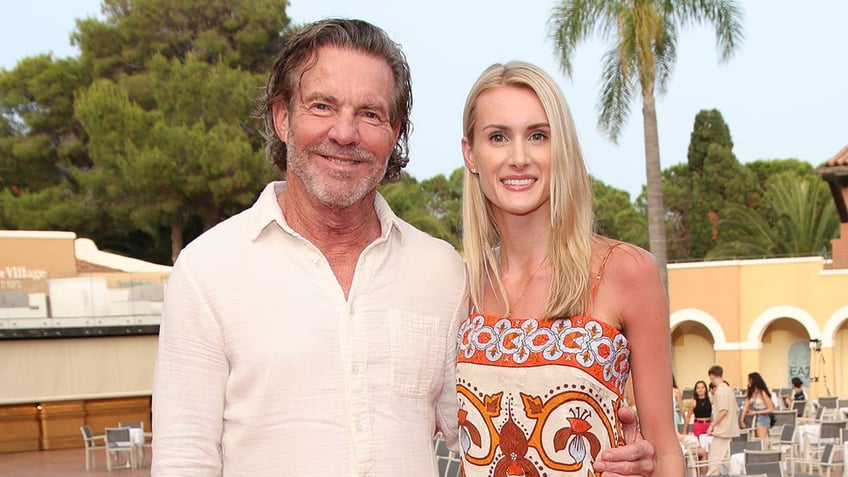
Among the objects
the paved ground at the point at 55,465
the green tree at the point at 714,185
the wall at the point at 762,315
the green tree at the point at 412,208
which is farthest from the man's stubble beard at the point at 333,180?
the green tree at the point at 714,185

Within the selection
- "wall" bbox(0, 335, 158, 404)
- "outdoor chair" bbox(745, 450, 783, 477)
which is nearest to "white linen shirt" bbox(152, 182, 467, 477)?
"outdoor chair" bbox(745, 450, 783, 477)

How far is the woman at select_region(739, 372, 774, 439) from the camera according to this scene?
15734 millimetres

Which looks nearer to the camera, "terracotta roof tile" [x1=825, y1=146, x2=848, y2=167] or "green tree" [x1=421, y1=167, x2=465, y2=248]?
"terracotta roof tile" [x1=825, y1=146, x2=848, y2=167]

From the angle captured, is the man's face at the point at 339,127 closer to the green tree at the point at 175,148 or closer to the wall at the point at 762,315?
the wall at the point at 762,315

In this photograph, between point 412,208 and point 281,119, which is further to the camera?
point 412,208

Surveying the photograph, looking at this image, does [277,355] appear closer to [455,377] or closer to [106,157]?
[455,377]

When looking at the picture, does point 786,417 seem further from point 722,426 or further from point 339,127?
point 339,127

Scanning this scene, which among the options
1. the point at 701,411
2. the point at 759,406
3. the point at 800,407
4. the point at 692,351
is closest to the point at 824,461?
the point at 701,411

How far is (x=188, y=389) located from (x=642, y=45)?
17.8 meters

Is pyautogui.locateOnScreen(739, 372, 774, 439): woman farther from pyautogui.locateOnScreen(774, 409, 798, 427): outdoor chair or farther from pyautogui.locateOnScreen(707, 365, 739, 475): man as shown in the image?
pyautogui.locateOnScreen(707, 365, 739, 475): man

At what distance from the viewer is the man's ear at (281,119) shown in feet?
8.20

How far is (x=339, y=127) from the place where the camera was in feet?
7.64

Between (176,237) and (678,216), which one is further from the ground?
(678,216)

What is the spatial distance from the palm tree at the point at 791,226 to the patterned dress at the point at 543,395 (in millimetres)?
34962
